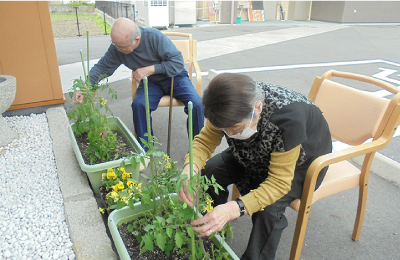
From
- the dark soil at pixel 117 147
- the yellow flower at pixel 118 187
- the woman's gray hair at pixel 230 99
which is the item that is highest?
the woman's gray hair at pixel 230 99

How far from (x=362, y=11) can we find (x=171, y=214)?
600 inches

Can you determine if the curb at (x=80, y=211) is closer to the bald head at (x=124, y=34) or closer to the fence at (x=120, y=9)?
the bald head at (x=124, y=34)

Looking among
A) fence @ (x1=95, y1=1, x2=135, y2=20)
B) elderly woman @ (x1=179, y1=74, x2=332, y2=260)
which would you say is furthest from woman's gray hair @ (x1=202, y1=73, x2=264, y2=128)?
fence @ (x1=95, y1=1, x2=135, y2=20)

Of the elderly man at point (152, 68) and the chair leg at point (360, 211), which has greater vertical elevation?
the elderly man at point (152, 68)

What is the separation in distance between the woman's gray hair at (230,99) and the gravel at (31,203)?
1.07 metres

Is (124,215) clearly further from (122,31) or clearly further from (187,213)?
(122,31)

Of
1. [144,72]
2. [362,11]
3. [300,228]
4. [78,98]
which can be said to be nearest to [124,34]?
[144,72]

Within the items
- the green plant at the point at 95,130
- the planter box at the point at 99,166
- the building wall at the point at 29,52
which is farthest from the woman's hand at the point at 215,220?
the building wall at the point at 29,52

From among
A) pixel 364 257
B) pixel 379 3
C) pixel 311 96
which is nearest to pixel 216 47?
pixel 311 96

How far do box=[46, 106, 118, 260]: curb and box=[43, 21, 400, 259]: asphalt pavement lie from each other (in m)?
0.17

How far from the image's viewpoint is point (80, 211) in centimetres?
186

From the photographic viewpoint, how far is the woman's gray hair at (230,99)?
1171mm

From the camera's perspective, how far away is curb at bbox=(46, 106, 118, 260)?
1.60m

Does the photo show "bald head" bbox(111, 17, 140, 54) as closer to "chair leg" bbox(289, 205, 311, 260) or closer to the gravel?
the gravel
